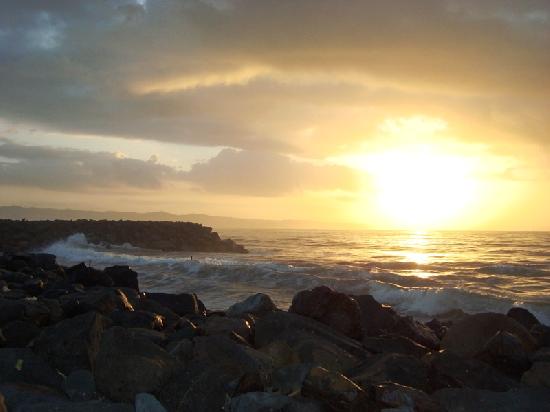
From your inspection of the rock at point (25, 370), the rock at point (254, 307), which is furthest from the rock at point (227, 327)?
the rock at point (25, 370)

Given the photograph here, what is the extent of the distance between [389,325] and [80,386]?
5231mm

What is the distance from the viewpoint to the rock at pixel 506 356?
6.54 meters

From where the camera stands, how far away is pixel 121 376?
197 inches

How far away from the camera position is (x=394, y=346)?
277 inches

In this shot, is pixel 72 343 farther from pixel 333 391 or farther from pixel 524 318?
pixel 524 318

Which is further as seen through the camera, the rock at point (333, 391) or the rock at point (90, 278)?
the rock at point (90, 278)

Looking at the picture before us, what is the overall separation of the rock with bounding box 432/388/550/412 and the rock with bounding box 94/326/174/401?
8.73ft

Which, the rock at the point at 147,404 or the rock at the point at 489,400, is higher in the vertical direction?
the rock at the point at 147,404

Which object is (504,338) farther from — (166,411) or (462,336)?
(166,411)

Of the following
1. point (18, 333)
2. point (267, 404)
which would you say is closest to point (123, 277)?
point (18, 333)

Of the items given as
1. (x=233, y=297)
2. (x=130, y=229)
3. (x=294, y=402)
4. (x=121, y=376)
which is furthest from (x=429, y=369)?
(x=130, y=229)

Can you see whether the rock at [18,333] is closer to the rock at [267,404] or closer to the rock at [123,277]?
the rock at [267,404]

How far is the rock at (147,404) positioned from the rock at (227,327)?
2.19m

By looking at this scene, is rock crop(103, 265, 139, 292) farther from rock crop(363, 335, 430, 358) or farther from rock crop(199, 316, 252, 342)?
rock crop(363, 335, 430, 358)
